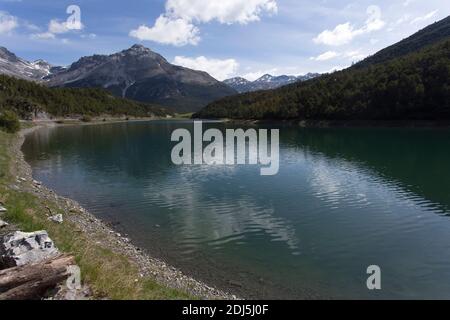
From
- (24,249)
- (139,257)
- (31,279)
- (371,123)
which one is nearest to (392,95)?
(371,123)

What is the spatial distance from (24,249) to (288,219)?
2228cm

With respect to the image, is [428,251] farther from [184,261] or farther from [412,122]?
[412,122]

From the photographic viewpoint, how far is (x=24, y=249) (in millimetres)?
13898

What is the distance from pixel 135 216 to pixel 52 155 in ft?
162

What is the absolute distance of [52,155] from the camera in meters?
75.5

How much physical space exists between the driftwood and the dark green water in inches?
418

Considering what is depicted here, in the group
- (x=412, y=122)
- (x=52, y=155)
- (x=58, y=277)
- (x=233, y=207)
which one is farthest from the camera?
(x=412, y=122)

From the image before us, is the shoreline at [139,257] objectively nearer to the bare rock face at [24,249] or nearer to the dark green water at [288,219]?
the dark green water at [288,219]

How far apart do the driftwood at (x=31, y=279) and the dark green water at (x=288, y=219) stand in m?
10.6

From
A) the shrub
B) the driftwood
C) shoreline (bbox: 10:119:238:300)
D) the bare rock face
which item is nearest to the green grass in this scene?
shoreline (bbox: 10:119:238:300)

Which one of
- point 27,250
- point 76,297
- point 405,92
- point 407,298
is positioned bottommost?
point 407,298

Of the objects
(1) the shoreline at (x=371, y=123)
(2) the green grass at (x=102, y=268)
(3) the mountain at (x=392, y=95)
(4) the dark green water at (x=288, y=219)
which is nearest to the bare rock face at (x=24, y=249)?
(2) the green grass at (x=102, y=268)

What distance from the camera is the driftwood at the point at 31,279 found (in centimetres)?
1147
